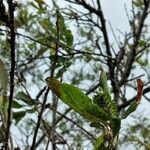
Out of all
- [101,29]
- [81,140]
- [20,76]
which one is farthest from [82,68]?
[20,76]

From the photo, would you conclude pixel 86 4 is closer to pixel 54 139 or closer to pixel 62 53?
pixel 62 53

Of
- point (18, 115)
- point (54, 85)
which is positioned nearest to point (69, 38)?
point (18, 115)

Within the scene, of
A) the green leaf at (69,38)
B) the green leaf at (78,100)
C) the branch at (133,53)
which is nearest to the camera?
the green leaf at (78,100)

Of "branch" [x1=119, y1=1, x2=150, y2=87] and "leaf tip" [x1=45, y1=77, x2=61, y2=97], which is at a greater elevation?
"branch" [x1=119, y1=1, x2=150, y2=87]

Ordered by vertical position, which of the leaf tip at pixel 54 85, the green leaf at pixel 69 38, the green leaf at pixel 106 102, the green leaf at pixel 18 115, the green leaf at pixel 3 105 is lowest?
the green leaf at pixel 106 102

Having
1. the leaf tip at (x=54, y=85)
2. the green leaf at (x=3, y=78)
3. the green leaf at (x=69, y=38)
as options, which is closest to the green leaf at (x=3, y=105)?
the green leaf at (x=3, y=78)

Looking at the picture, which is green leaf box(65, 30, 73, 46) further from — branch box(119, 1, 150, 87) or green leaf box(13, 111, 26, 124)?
branch box(119, 1, 150, 87)

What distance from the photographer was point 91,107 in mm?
736

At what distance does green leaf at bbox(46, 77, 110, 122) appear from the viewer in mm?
716

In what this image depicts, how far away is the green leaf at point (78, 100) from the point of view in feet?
2.35

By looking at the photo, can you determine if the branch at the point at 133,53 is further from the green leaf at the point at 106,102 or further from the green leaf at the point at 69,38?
the green leaf at the point at 106,102

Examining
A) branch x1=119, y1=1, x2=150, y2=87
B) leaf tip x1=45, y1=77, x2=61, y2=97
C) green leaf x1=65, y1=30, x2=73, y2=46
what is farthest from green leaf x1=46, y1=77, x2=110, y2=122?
branch x1=119, y1=1, x2=150, y2=87

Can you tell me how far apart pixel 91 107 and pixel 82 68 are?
942cm

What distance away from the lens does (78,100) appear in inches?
28.5
